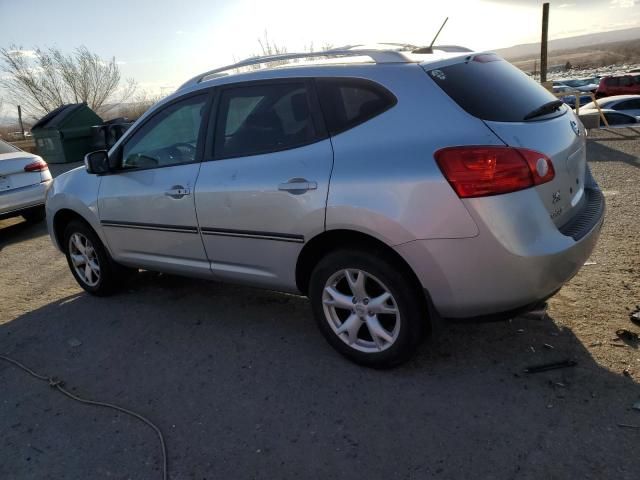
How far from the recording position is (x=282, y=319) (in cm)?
400

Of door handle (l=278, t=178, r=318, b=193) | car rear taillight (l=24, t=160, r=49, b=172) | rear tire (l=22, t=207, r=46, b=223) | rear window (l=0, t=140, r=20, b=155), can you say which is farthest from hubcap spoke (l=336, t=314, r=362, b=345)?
rear window (l=0, t=140, r=20, b=155)

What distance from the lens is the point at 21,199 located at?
7566 mm

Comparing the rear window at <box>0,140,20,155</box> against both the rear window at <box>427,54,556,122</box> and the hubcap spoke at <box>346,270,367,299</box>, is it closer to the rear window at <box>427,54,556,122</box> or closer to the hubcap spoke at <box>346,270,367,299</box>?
the hubcap spoke at <box>346,270,367,299</box>

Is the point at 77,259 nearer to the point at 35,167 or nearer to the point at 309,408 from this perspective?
the point at 309,408

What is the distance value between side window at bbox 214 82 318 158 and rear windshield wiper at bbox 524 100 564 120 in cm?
117

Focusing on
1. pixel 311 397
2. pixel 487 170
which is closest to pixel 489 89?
pixel 487 170

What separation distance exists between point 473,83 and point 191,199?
1.96 meters

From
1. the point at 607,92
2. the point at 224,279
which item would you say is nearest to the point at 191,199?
the point at 224,279

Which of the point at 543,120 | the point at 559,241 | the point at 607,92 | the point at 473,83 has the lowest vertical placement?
the point at 607,92

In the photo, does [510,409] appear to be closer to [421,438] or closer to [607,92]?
[421,438]

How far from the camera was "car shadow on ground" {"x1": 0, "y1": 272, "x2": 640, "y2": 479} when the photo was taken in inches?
94.2

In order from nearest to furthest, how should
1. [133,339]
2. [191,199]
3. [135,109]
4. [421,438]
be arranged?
[421,438] < [191,199] < [133,339] < [135,109]

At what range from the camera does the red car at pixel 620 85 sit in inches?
987

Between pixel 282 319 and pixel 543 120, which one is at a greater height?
pixel 543 120
